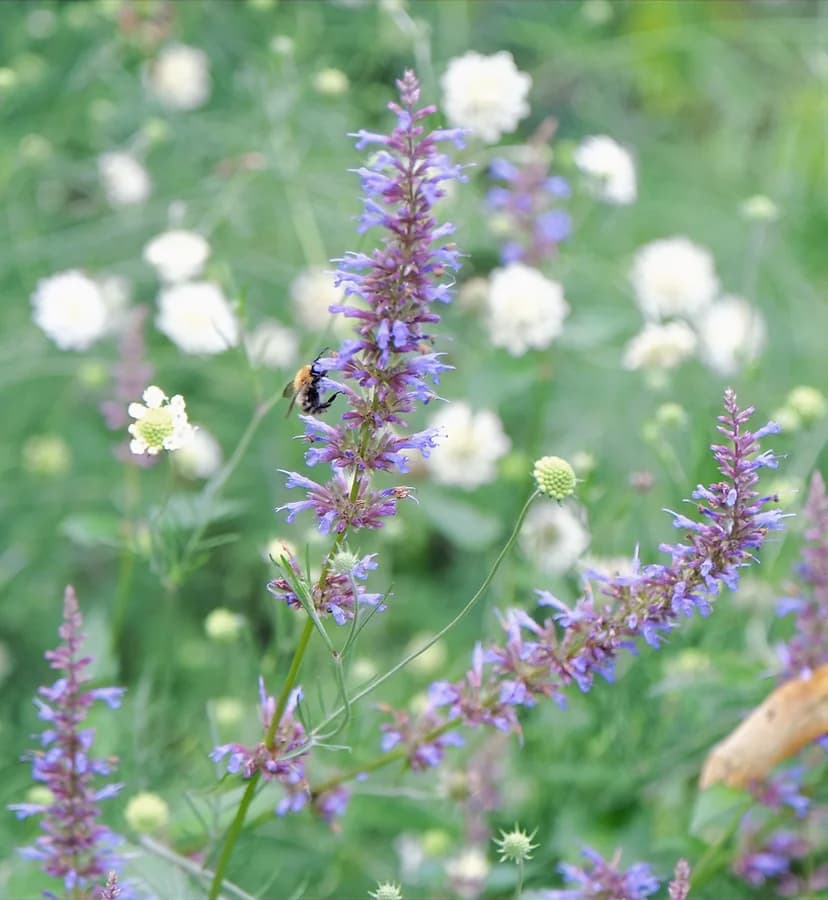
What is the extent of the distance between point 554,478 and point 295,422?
169cm

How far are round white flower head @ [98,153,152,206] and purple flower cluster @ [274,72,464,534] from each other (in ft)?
7.14

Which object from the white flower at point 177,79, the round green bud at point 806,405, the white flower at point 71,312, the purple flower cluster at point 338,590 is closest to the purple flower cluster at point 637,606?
the purple flower cluster at point 338,590

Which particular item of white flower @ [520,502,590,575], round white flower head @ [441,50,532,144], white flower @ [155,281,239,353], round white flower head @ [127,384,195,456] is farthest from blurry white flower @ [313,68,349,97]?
round white flower head @ [127,384,195,456]

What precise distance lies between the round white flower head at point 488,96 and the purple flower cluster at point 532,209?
8 centimetres

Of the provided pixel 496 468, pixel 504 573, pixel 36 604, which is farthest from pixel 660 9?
pixel 36 604

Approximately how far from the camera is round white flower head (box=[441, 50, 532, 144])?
2.78 metres

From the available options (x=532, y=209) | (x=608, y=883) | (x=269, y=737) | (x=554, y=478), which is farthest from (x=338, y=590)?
(x=532, y=209)

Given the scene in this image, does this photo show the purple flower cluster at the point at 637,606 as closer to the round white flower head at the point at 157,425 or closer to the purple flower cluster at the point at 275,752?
the purple flower cluster at the point at 275,752

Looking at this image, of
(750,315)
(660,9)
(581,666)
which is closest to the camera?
(581,666)

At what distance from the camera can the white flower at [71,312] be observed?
2893 millimetres

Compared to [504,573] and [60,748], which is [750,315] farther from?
[60,748]

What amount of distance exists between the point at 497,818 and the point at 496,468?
1074mm

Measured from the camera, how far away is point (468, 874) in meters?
2.06

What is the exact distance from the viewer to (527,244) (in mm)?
2898
